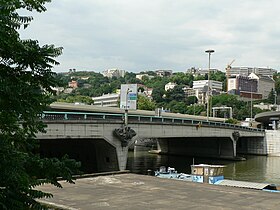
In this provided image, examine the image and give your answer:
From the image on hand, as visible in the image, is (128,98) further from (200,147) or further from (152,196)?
(200,147)

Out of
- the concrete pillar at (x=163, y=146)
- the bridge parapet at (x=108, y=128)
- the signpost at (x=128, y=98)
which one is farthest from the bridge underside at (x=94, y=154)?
the concrete pillar at (x=163, y=146)

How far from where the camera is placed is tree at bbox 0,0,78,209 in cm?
703

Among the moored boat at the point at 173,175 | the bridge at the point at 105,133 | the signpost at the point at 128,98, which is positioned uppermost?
the signpost at the point at 128,98

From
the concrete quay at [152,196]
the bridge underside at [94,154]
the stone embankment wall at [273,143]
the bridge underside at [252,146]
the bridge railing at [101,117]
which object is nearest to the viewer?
the concrete quay at [152,196]

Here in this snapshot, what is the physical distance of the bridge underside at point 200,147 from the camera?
78.1 meters

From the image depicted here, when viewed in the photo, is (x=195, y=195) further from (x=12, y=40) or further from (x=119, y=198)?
(x=12, y=40)

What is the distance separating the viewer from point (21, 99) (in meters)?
7.19

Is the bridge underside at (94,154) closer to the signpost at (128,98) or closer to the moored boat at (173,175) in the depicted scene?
the signpost at (128,98)

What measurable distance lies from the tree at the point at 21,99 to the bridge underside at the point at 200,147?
7126 cm

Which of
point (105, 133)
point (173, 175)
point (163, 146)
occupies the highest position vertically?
point (105, 133)

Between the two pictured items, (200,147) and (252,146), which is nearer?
(200,147)

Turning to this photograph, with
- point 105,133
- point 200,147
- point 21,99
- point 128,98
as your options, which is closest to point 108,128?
point 105,133

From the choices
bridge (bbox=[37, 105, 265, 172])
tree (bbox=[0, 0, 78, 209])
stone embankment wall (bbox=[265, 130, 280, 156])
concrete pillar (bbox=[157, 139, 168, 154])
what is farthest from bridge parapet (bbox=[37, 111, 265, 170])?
stone embankment wall (bbox=[265, 130, 280, 156])

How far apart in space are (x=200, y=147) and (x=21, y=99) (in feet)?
254
